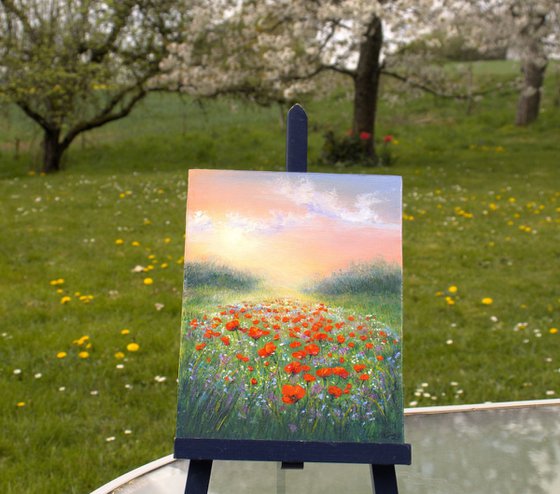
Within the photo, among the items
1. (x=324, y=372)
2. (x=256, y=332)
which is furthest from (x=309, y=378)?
(x=256, y=332)

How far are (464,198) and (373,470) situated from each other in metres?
8.92

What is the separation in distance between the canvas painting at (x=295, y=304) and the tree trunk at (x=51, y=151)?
558 inches

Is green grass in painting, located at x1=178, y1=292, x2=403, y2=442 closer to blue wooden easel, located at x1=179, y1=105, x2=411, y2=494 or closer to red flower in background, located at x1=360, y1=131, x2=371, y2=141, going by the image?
blue wooden easel, located at x1=179, y1=105, x2=411, y2=494

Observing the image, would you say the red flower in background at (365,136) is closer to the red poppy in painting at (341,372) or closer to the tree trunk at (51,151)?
the tree trunk at (51,151)

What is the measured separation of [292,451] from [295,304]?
37 centimetres

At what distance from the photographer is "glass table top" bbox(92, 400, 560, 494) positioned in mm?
2082

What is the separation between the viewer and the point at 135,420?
3.97m

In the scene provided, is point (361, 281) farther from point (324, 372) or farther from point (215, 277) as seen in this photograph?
point (215, 277)

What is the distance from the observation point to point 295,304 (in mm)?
1954

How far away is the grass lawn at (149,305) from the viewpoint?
12.7 ft

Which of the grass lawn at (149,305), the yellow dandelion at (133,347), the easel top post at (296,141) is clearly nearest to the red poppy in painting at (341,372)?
the easel top post at (296,141)

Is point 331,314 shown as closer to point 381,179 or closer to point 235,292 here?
point 235,292

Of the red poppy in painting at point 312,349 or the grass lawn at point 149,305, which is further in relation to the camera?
the grass lawn at point 149,305

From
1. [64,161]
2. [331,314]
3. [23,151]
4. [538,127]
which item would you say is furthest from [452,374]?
[538,127]
